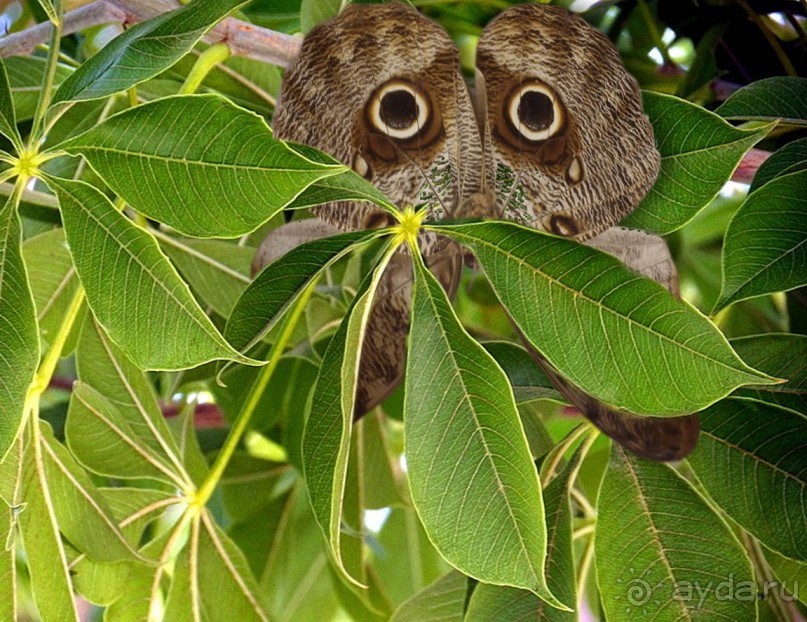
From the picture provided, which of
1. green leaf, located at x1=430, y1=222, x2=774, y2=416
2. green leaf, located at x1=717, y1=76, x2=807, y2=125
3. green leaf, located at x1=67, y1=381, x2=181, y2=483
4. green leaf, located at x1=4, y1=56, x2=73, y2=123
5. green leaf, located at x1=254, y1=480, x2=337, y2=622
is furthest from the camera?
green leaf, located at x1=254, y1=480, x2=337, y2=622

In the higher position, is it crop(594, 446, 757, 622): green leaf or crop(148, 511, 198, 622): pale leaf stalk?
crop(594, 446, 757, 622): green leaf

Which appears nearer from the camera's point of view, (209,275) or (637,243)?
(637,243)

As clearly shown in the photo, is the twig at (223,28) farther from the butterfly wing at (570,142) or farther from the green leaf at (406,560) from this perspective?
the green leaf at (406,560)

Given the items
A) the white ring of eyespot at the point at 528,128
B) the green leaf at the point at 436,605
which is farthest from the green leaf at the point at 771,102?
the green leaf at the point at 436,605

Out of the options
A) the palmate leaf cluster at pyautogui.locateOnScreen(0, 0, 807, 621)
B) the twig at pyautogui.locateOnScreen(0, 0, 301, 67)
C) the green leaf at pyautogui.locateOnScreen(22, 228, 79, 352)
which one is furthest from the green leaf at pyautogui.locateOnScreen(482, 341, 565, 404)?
the green leaf at pyautogui.locateOnScreen(22, 228, 79, 352)

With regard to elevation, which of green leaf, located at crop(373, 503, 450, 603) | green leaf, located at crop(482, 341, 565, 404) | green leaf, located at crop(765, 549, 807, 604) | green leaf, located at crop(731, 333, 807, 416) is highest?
green leaf, located at crop(731, 333, 807, 416)

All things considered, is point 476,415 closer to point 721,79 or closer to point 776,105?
point 776,105

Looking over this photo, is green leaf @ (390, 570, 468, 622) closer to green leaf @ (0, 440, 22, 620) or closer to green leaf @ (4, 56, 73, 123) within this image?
green leaf @ (0, 440, 22, 620)

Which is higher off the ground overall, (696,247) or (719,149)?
(719,149)

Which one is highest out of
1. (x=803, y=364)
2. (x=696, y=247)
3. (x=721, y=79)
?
(x=721, y=79)

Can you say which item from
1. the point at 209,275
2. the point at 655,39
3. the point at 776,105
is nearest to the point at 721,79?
the point at 655,39
